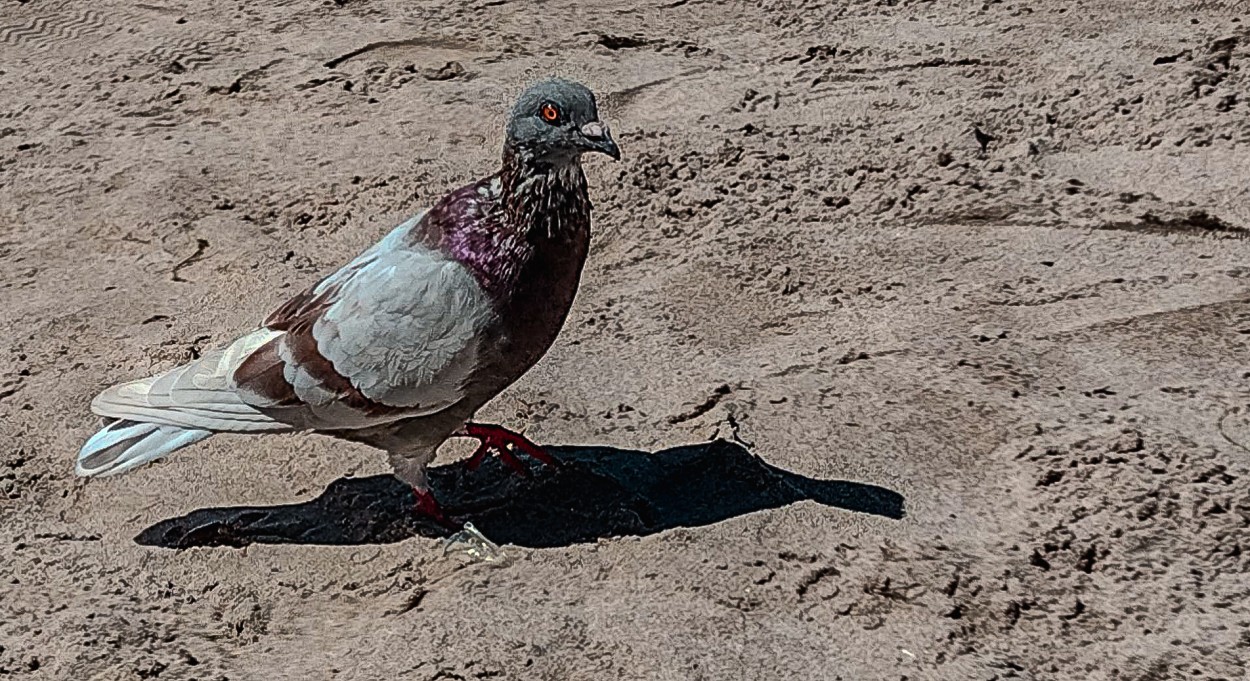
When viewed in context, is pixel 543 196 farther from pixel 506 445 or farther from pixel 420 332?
pixel 506 445

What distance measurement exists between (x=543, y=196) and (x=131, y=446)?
123 centimetres

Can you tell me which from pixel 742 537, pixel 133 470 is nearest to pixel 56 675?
pixel 133 470

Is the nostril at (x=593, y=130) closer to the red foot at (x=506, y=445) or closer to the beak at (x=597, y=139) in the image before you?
the beak at (x=597, y=139)

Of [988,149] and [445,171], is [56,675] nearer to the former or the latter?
[445,171]

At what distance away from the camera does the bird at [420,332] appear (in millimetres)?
3973

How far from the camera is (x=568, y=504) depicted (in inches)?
173

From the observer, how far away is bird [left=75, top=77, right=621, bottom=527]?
3.97m

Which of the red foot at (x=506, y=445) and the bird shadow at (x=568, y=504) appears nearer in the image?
the bird shadow at (x=568, y=504)

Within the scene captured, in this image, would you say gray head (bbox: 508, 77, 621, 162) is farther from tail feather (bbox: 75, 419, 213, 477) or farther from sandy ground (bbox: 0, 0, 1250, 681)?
tail feather (bbox: 75, 419, 213, 477)

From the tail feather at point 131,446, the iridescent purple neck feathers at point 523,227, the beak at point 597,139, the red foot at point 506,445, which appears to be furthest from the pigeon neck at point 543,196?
the tail feather at point 131,446

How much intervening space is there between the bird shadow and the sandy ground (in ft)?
0.04

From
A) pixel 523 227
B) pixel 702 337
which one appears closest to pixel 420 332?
pixel 523 227

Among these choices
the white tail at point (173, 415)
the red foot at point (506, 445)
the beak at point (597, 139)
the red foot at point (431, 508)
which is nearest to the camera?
the beak at point (597, 139)

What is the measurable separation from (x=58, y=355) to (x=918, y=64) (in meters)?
3.07
